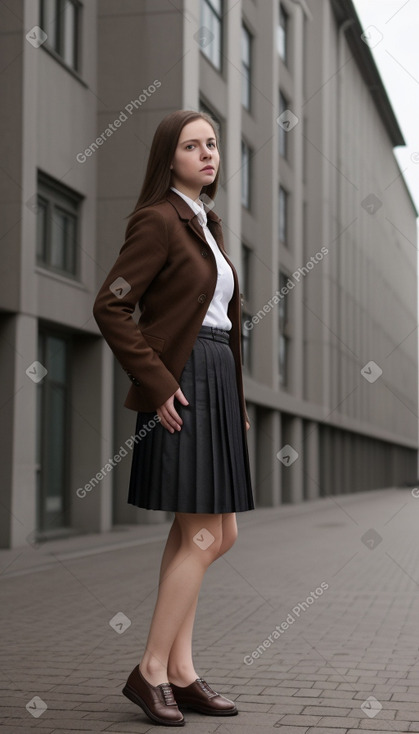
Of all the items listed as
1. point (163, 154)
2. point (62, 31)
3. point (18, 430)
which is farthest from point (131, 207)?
point (163, 154)

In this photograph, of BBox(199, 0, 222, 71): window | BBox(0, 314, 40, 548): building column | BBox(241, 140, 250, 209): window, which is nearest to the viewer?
BBox(0, 314, 40, 548): building column

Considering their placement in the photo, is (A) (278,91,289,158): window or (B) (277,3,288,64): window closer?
(A) (278,91,289,158): window

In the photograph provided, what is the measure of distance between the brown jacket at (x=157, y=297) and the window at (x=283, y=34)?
28.6 meters

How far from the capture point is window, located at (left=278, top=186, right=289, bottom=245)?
101ft

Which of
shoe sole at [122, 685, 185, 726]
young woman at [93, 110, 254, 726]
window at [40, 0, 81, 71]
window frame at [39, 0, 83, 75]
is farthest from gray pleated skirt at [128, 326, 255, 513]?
window at [40, 0, 81, 71]

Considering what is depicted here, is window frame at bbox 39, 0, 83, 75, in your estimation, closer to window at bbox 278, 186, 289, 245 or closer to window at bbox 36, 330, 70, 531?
window at bbox 36, 330, 70, 531

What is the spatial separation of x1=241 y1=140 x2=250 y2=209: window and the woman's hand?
74.1 feet

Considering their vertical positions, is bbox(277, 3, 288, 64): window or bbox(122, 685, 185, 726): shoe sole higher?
bbox(277, 3, 288, 64): window

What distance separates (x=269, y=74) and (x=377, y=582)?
72.5ft

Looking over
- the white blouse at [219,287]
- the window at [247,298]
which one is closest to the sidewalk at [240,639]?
the white blouse at [219,287]

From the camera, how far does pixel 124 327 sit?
366 centimetres

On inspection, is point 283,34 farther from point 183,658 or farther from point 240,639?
point 183,658

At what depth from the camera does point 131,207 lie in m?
16.0

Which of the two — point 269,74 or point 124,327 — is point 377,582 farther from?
point 269,74
